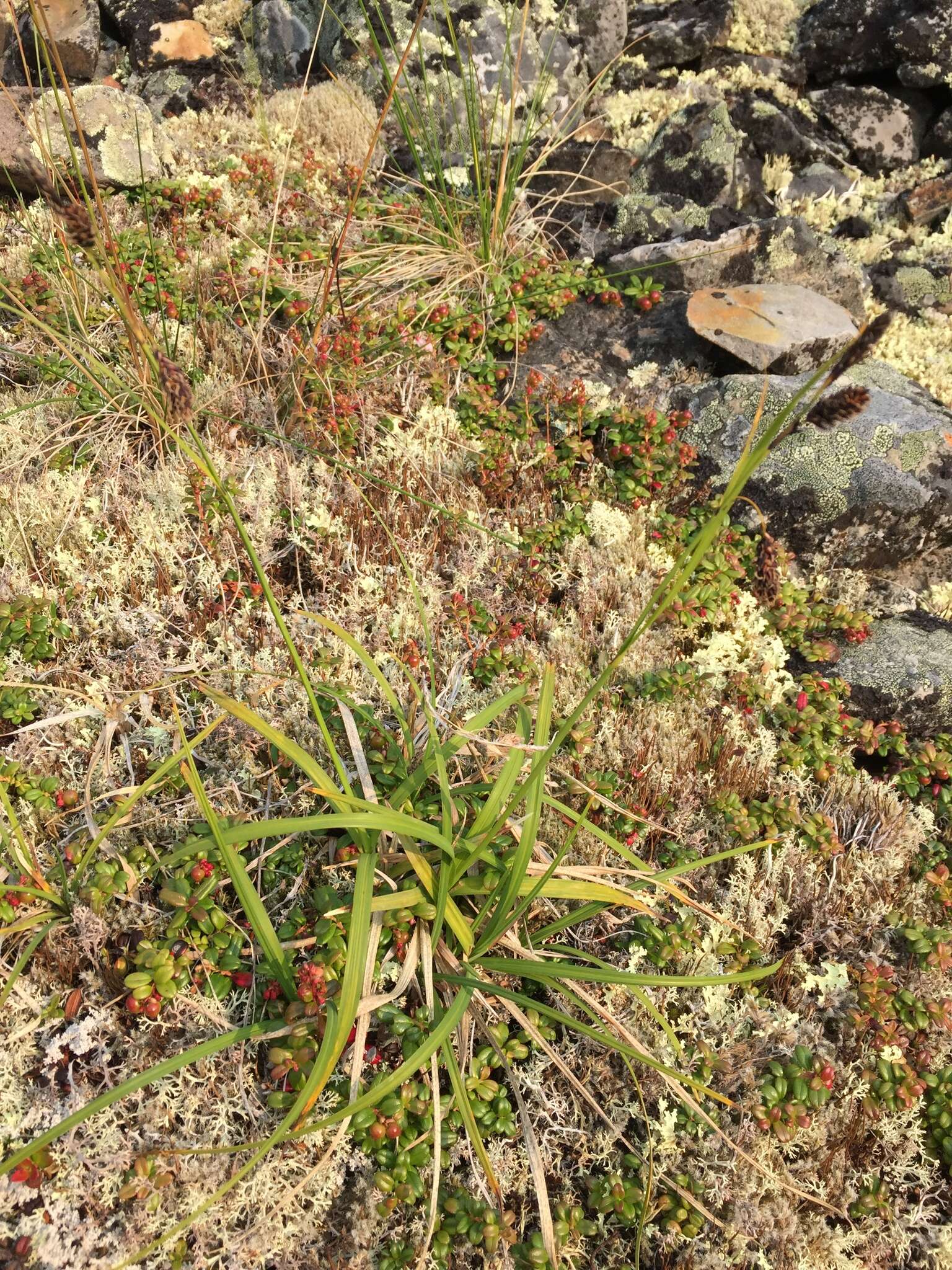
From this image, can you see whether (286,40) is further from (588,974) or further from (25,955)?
(588,974)

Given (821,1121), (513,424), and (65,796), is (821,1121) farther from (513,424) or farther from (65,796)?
(513,424)

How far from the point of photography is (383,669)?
3.76 meters

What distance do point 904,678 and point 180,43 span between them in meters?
8.76

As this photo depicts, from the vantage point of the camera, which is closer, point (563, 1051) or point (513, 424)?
point (563, 1051)

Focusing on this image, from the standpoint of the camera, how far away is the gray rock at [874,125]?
753cm

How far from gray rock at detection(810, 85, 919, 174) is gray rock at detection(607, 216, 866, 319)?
96.4 inches

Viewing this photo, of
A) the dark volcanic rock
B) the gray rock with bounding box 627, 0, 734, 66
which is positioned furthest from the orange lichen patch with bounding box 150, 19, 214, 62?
the dark volcanic rock

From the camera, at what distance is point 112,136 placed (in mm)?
6078

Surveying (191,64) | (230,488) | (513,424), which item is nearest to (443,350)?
(513,424)

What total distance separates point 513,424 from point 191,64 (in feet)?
20.1

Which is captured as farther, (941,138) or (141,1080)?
(941,138)

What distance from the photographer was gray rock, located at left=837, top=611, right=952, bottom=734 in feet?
12.8

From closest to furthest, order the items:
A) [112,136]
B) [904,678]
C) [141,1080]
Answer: [141,1080] < [904,678] < [112,136]

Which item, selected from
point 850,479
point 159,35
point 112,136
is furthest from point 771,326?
point 159,35
